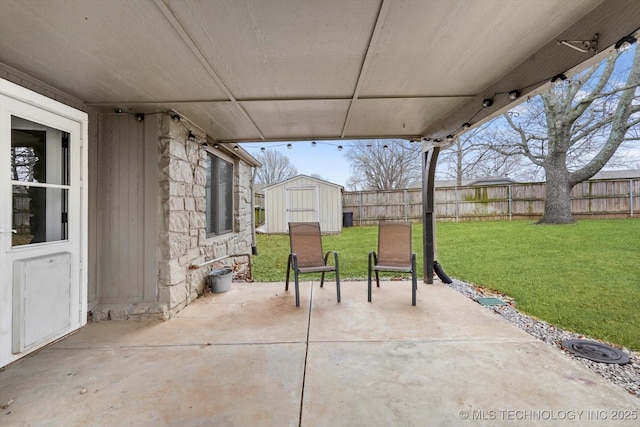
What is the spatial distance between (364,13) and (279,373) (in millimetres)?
2419

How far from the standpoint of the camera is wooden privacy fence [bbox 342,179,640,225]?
9.75 metres

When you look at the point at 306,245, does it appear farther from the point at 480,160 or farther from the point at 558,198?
the point at 480,160

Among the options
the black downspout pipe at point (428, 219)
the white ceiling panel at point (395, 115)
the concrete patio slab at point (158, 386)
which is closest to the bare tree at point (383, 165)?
the black downspout pipe at point (428, 219)

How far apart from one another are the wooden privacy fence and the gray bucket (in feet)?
29.4

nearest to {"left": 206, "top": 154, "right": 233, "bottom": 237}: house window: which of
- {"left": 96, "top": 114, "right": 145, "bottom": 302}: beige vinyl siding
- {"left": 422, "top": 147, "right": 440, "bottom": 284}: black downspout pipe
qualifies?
{"left": 96, "top": 114, "right": 145, "bottom": 302}: beige vinyl siding

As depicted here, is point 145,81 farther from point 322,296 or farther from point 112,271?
point 322,296

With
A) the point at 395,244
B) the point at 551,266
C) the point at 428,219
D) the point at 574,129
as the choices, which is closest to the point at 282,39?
the point at 395,244

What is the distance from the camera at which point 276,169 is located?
23.7 m

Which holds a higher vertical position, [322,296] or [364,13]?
[364,13]

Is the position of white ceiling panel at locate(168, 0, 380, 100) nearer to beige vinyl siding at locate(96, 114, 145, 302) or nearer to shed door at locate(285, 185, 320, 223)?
beige vinyl siding at locate(96, 114, 145, 302)

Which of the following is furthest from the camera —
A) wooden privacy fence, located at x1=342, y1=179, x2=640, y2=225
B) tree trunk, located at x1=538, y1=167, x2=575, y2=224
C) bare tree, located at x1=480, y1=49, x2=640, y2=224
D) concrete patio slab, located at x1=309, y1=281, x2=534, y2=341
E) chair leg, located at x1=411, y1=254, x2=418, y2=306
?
wooden privacy fence, located at x1=342, y1=179, x2=640, y2=225

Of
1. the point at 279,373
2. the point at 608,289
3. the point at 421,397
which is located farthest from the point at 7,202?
the point at 608,289

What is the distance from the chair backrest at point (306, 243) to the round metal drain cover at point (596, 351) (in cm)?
274

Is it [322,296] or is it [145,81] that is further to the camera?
[322,296]
